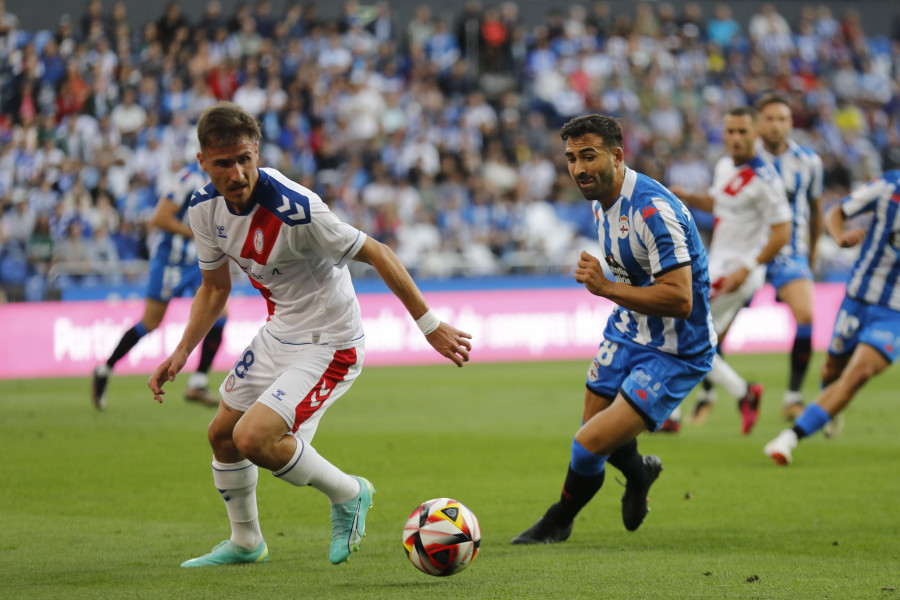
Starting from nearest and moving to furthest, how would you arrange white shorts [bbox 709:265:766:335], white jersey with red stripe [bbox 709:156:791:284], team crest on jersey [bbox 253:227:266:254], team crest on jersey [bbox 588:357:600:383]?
1. team crest on jersey [bbox 253:227:266:254]
2. team crest on jersey [bbox 588:357:600:383]
3. white jersey with red stripe [bbox 709:156:791:284]
4. white shorts [bbox 709:265:766:335]

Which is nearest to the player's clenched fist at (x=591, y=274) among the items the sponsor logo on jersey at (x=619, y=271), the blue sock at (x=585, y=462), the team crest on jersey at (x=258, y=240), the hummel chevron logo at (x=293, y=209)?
the sponsor logo on jersey at (x=619, y=271)

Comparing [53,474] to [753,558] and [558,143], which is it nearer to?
[753,558]

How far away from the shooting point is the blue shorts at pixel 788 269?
980 centimetres

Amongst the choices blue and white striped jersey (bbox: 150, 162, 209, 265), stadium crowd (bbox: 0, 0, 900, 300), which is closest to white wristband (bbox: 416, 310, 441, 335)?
blue and white striped jersey (bbox: 150, 162, 209, 265)

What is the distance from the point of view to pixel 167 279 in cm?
1064

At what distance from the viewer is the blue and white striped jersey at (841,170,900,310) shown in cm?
785

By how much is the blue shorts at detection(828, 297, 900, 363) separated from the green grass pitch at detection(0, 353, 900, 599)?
831 mm

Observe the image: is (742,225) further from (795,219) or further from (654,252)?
(654,252)

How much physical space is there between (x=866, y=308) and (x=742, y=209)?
1.70 metres

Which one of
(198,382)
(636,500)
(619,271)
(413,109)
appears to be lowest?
(198,382)

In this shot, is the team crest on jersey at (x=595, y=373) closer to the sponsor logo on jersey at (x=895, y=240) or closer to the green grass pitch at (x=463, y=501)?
the green grass pitch at (x=463, y=501)

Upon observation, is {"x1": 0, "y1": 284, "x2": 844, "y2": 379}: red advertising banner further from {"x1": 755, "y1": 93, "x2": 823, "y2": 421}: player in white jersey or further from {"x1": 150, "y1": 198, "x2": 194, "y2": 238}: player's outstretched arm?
{"x1": 755, "y1": 93, "x2": 823, "y2": 421}: player in white jersey

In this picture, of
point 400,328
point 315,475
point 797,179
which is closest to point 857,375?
point 797,179

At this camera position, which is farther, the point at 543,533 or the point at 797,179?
the point at 797,179
